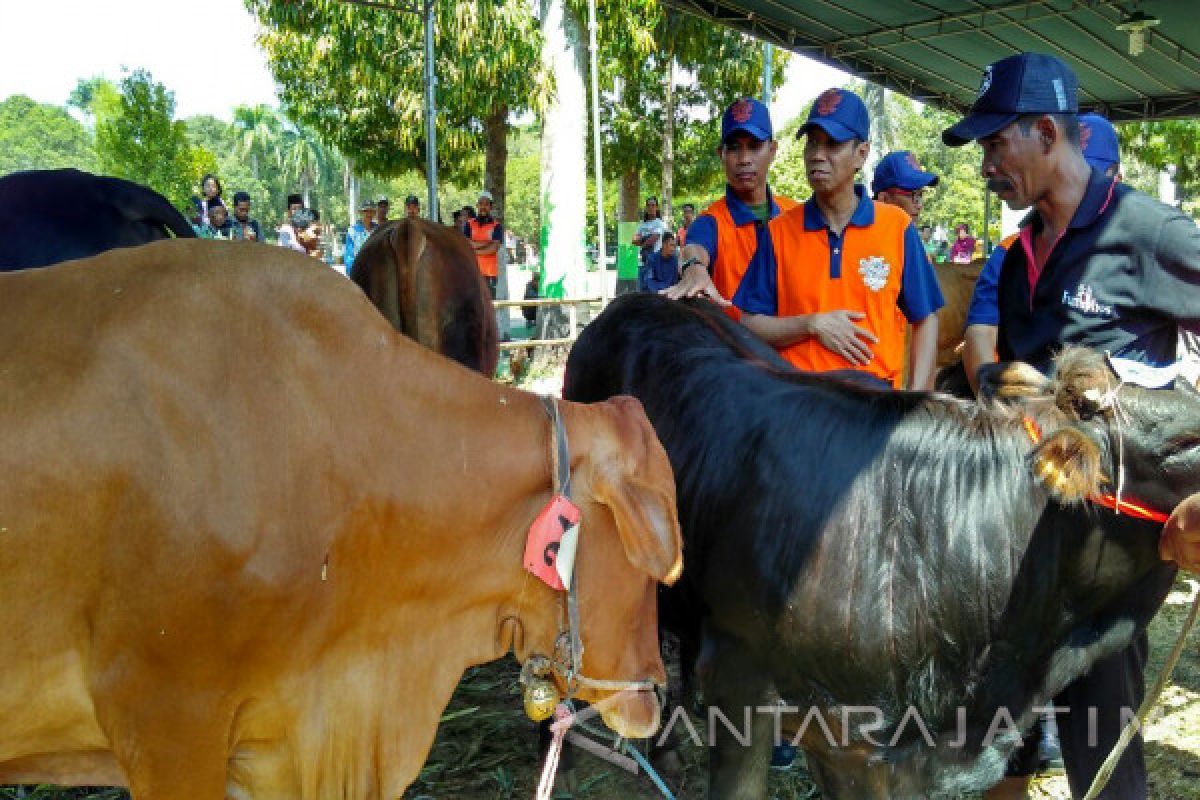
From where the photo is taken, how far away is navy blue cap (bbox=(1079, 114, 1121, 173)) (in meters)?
4.02

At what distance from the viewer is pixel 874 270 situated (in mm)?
3418

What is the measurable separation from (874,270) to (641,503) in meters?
1.71

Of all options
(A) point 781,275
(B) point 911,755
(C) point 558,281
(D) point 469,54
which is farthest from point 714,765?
(D) point 469,54

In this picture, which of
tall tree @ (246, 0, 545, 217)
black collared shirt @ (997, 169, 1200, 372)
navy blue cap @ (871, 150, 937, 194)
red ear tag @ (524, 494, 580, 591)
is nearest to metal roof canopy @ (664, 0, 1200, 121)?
navy blue cap @ (871, 150, 937, 194)

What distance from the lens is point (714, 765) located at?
258 cm

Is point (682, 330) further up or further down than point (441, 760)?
further up

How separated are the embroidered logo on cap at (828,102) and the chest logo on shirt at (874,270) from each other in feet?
Answer: 1.74

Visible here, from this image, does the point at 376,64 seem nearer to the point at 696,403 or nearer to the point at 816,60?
the point at 816,60

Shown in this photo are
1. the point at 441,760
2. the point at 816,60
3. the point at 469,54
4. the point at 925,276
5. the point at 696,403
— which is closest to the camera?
A: the point at 696,403

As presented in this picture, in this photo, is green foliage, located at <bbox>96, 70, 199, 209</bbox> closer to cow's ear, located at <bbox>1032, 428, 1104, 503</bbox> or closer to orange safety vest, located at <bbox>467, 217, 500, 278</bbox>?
orange safety vest, located at <bbox>467, 217, 500, 278</bbox>

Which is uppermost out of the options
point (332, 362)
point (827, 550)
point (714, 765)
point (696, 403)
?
point (332, 362)

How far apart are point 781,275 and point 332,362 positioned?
6.55ft

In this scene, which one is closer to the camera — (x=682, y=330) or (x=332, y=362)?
(x=332, y=362)

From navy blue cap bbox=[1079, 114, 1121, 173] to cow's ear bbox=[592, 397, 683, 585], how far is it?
287 cm
